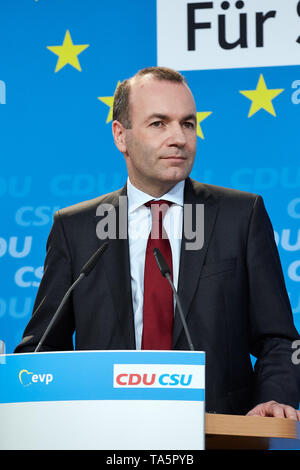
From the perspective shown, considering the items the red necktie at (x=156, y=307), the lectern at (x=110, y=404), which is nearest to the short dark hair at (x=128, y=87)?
the red necktie at (x=156, y=307)

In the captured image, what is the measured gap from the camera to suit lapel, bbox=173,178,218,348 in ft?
7.56

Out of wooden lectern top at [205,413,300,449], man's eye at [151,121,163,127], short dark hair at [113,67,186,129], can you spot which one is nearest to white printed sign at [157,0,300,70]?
short dark hair at [113,67,186,129]

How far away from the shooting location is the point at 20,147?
11.1ft

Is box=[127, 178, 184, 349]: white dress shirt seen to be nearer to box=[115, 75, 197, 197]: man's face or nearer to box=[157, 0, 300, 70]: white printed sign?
box=[115, 75, 197, 197]: man's face

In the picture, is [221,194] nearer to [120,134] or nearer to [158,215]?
[158,215]

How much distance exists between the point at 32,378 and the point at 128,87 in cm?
134

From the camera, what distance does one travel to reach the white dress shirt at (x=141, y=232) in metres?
2.38

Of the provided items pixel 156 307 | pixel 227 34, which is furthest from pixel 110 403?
pixel 227 34

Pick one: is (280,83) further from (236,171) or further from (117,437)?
→ (117,437)

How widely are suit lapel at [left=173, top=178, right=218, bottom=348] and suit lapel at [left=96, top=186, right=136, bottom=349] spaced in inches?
6.0

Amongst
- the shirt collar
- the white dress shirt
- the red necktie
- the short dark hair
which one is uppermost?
the short dark hair

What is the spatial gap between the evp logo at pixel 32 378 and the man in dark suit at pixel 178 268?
0.71 metres
